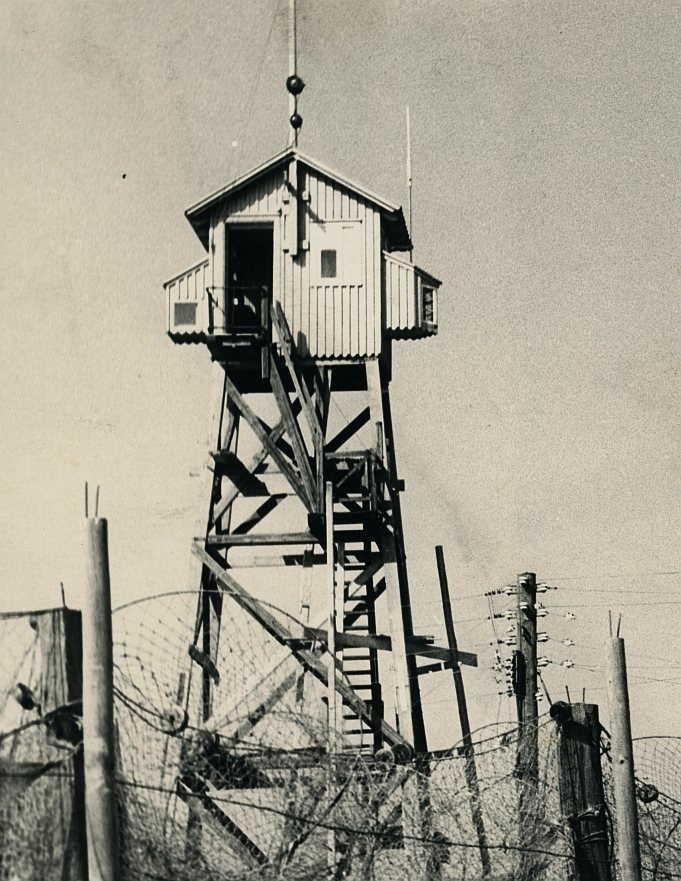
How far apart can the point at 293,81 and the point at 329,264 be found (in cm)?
282

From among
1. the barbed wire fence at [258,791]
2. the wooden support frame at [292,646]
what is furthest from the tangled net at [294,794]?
the wooden support frame at [292,646]

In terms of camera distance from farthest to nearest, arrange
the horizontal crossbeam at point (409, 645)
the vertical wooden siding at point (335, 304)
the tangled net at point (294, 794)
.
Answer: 1. the vertical wooden siding at point (335, 304)
2. the horizontal crossbeam at point (409, 645)
3. the tangled net at point (294, 794)

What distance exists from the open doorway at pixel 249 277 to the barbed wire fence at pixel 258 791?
6429mm

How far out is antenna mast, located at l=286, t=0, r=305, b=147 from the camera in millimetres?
19109

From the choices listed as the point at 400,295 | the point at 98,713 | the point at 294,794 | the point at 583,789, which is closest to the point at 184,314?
the point at 400,295

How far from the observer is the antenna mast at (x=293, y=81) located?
752 inches

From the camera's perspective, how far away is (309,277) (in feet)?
61.9

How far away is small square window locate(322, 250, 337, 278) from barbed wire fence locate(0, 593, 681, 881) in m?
6.71

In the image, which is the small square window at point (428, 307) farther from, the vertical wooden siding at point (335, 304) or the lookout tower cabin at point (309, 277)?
the vertical wooden siding at point (335, 304)

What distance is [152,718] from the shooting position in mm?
8797

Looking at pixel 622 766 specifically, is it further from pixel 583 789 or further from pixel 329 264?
pixel 329 264

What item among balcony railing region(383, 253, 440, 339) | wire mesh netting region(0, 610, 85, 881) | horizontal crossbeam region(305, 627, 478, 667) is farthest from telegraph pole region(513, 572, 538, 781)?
wire mesh netting region(0, 610, 85, 881)

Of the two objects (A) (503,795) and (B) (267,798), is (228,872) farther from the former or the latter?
(A) (503,795)

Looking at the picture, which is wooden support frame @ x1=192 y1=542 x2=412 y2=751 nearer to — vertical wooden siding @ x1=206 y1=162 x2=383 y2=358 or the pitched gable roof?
vertical wooden siding @ x1=206 y1=162 x2=383 y2=358
